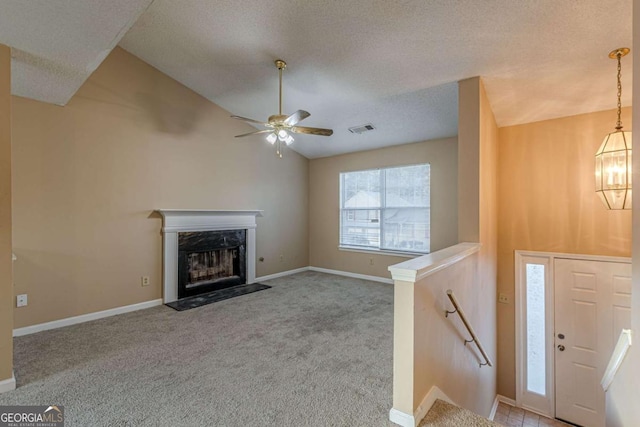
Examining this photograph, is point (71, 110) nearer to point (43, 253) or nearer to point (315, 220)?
point (43, 253)

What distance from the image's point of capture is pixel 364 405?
1.94 meters

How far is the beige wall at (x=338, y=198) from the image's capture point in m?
4.80

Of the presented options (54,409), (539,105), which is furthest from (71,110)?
(539,105)

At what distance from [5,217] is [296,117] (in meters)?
2.37

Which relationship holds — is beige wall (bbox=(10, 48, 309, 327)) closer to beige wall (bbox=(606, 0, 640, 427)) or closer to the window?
the window

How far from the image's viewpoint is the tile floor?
385cm

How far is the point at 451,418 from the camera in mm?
1798

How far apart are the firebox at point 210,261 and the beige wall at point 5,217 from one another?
2222 mm

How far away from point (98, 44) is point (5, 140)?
36.5 inches

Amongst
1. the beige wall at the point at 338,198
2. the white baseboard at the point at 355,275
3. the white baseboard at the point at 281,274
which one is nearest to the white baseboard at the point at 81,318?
the white baseboard at the point at 281,274

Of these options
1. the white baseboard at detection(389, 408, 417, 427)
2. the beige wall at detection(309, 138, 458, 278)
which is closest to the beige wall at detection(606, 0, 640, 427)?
the white baseboard at detection(389, 408, 417, 427)

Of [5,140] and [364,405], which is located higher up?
[5,140]

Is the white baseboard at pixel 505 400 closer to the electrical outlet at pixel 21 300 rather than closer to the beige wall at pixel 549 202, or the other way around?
the beige wall at pixel 549 202

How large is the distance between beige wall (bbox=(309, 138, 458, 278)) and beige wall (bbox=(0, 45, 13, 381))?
4.84 metres
